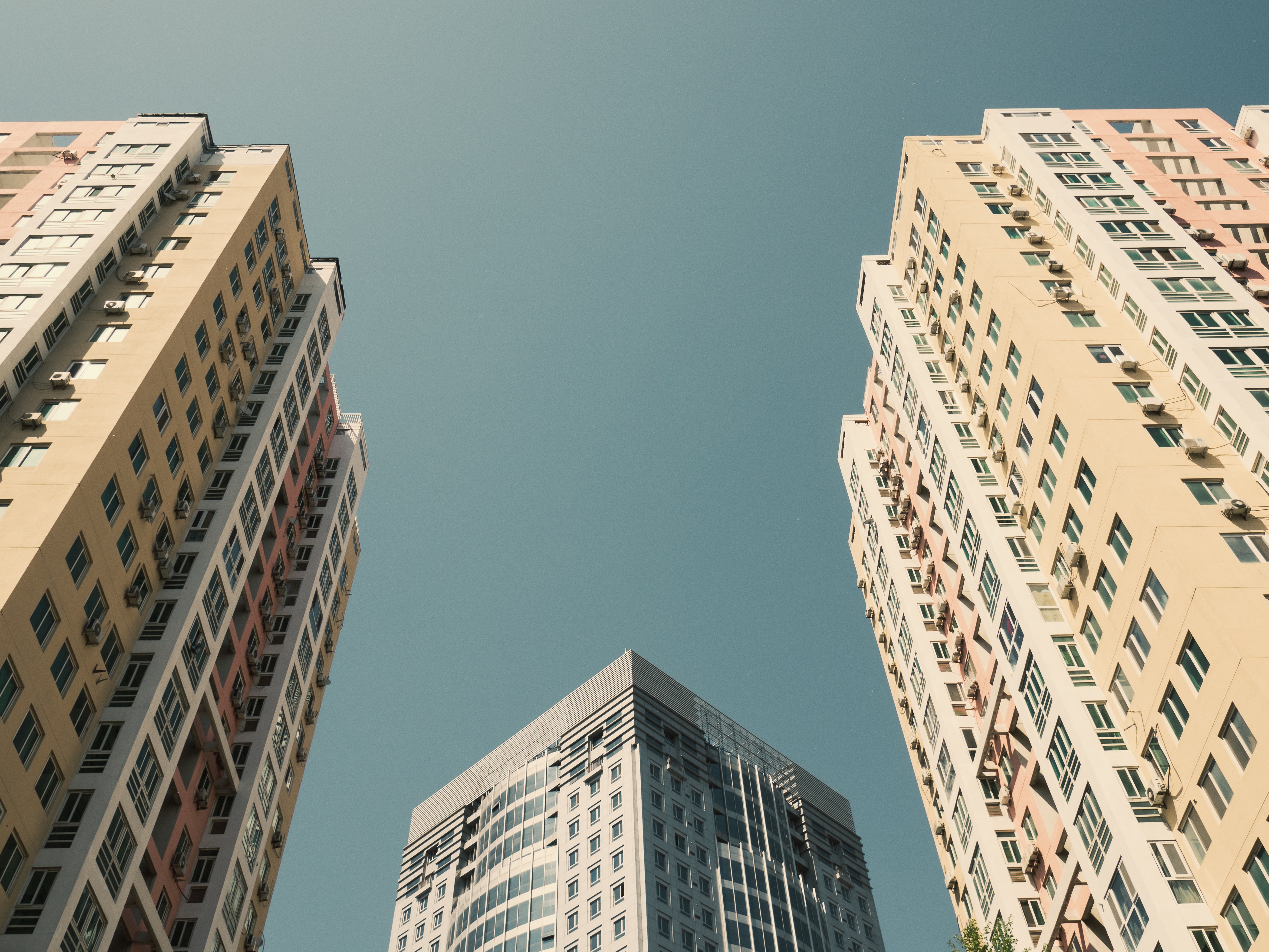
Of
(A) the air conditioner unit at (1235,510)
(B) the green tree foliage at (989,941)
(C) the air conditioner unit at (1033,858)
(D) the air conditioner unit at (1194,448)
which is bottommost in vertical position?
(B) the green tree foliage at (989,941)

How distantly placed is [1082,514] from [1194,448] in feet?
16.8

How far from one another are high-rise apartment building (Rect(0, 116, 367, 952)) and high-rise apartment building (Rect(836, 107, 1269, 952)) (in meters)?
37.8

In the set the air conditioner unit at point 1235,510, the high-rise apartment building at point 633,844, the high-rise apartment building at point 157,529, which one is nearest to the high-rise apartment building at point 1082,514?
the air conditioner unit at point 1235,510

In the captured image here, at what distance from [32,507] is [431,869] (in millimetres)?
73287

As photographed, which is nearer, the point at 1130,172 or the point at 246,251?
the point at 246,251

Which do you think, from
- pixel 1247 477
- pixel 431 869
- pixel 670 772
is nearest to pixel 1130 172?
pixel 1247 477

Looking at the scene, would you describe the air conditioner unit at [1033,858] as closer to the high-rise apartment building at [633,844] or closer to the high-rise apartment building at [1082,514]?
the high-rise apartment building at [1082,514]

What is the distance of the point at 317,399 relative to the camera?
7131 cm

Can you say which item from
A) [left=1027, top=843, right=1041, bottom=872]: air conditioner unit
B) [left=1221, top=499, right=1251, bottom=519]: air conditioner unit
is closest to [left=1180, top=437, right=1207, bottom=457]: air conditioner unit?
[left=1221, top=499, right=1251, bottom=519]: air conditioner unit

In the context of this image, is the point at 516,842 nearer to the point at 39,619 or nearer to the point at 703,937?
the point at 703,937

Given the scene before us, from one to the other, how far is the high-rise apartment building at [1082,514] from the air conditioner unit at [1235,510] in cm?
10

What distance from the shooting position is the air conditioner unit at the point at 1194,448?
139 ft

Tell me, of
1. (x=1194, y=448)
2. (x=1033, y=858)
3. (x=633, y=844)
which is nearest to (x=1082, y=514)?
(x=1194, y=448)

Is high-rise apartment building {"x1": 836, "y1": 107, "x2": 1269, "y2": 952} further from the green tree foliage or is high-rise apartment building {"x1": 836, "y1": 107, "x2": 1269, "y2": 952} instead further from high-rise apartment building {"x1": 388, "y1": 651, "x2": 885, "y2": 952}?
high-rise apartment building {"x1": 388, "y1": 651, "x2": 885, "y2": 952}
